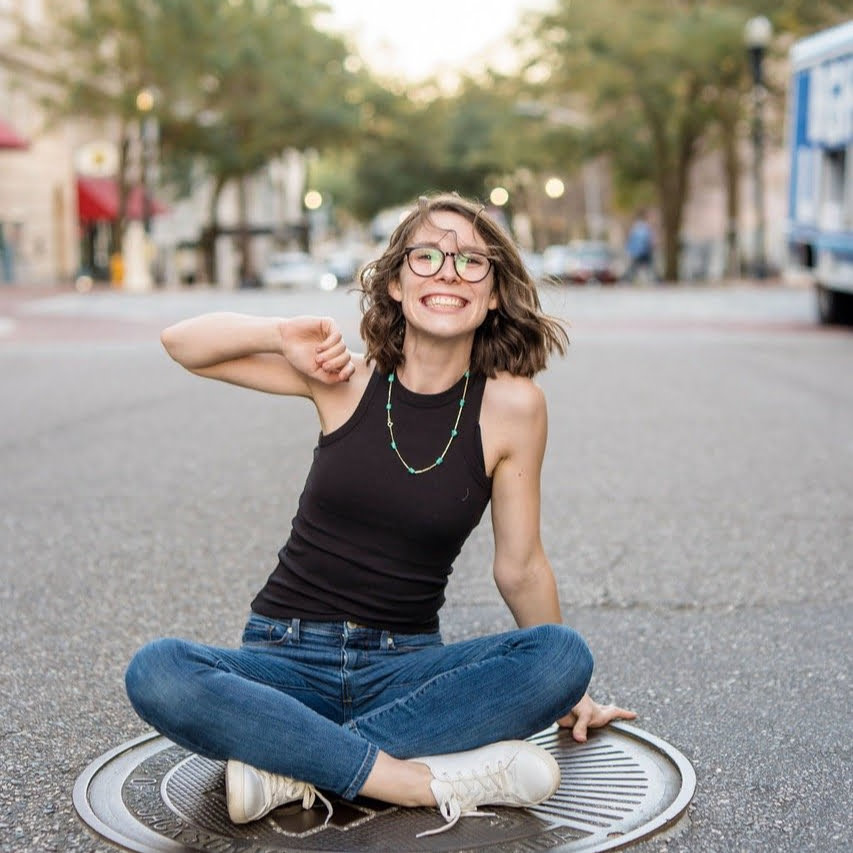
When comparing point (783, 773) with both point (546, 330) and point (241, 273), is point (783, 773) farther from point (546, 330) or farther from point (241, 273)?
point (241, 273)

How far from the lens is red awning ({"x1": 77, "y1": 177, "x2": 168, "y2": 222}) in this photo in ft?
167

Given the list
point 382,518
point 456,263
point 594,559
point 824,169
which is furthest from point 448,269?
point 824,169

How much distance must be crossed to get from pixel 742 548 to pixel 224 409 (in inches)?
238

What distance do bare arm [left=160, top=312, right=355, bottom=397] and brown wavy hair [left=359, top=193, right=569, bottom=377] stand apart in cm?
13

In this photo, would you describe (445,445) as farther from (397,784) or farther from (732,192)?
(732,192)

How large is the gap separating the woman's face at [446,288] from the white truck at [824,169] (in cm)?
1527

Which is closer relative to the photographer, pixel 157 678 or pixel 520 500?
pixel 157 678

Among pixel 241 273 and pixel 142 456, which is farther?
pixel 241 273

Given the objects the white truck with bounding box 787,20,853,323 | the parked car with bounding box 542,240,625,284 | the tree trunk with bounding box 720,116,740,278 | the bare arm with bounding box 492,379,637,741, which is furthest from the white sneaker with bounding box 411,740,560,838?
the parked car with bounding box 542,240,625,284

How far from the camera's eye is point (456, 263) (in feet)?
12.2

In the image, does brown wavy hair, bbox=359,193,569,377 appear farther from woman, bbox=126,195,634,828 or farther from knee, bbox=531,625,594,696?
knee, bbox=531,625,594,696

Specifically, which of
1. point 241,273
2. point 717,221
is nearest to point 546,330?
point 241,273

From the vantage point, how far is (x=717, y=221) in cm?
7500

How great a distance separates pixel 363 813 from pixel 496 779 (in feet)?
0.93
